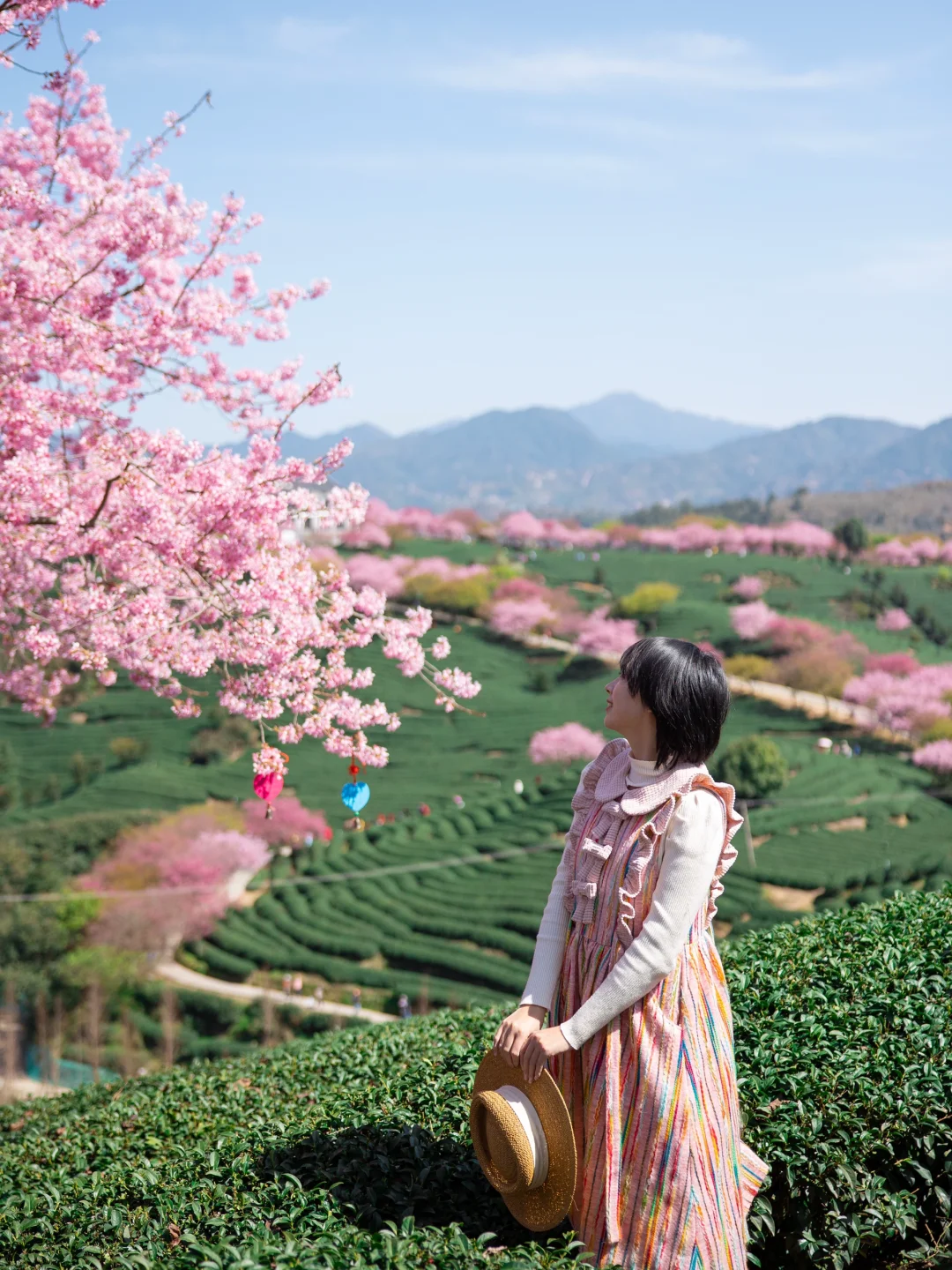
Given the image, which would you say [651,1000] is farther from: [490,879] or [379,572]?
[379,572]

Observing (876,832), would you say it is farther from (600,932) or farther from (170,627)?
(600,932)

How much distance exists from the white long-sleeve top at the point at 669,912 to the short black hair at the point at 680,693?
0.44 ft

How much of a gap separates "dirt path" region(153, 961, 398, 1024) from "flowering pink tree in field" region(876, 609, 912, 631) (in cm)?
3529

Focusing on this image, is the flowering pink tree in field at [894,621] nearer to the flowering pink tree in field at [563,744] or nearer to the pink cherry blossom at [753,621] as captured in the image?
the pink cherry blossom at [753,621]

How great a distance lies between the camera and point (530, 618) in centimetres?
5459

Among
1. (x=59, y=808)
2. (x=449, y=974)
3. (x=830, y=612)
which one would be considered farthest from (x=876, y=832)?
(x=59, y=808)

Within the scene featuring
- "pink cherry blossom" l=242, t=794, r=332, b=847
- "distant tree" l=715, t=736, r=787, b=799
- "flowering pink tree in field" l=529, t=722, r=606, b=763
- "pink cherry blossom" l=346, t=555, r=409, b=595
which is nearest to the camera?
"pink cherry blossom" l=242, t=794, r=332, b=847

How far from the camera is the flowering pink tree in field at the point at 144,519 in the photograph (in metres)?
6.00

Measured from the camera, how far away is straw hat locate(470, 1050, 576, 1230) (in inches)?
107

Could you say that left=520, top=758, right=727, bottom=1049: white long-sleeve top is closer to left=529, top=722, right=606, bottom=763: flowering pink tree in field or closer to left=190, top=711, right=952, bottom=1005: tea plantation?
left=190, top=711, right=952, bottom=1005: tea plantation

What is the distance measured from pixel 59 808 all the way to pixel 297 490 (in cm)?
3680

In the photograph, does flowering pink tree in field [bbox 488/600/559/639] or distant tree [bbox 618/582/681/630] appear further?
distant tree [bbox 618/582/681/630]

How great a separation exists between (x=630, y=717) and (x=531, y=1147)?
3.56 ft

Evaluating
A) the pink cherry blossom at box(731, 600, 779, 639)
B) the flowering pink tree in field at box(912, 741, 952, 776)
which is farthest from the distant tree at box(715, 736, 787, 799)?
the pink cherry blossom at box(731, 600, 779, 639)
